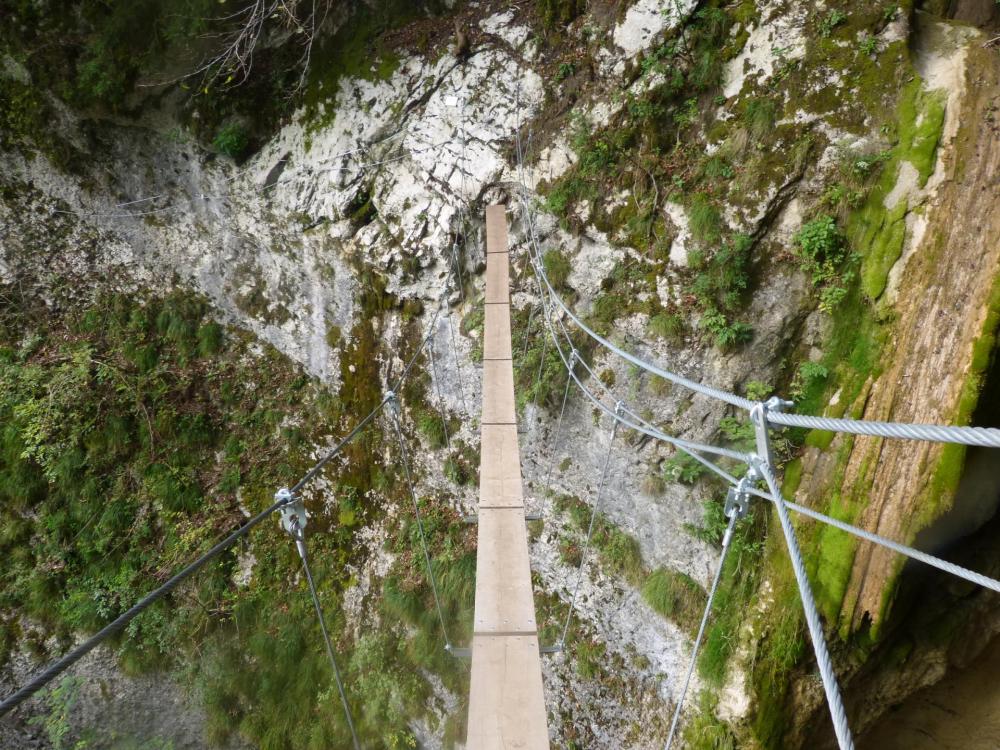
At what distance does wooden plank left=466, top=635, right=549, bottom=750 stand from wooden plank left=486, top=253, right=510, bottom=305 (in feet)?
7.94

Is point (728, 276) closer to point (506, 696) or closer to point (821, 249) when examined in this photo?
point (821, 249)

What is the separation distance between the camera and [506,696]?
1763 mm

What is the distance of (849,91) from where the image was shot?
301 centimetres

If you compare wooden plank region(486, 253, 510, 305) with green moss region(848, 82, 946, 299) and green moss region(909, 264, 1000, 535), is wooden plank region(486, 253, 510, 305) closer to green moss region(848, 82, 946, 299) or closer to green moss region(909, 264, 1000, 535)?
green moss region(848, 82, 946, 299)

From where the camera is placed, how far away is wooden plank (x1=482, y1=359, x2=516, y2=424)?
2.90m

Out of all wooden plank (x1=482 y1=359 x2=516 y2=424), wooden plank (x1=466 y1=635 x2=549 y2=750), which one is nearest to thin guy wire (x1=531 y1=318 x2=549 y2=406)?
wooden plank (x1=482 y1=359 x2=516 y2=424)

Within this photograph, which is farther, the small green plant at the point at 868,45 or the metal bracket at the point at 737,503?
the small green plant at the point at 868,45

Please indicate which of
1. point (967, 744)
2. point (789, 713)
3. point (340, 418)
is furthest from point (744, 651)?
point (340, 418)

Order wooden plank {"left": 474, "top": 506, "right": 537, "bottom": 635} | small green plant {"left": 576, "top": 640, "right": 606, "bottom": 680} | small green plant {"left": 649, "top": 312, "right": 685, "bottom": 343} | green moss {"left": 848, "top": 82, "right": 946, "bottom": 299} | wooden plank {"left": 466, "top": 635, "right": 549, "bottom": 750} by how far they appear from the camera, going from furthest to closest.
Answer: small green plant {"left": 576, "top": 640, "right": 606, "bottom": 680}, small green plant {"left": 649, "top": 312, "right": 685, "bottom": 343}, green moss {"left": 848, "top": 82, "right": 946, "bottom": 299}, wooden plank {"left": 474, "top": 506, "right": 537, "bottom": 635}, wooden plank {"left": 466, "top": 635, "right": 549, "bottom": 750}

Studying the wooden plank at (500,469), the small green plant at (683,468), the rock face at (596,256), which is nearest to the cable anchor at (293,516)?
the wooden plank at (500,469)

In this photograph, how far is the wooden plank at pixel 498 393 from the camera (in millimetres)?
2902

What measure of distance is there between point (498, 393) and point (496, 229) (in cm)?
173

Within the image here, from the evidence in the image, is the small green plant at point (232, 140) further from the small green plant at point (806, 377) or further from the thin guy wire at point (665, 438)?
the small green plant at point (806, 377)

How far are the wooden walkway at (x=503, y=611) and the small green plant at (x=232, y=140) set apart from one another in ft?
12.5
